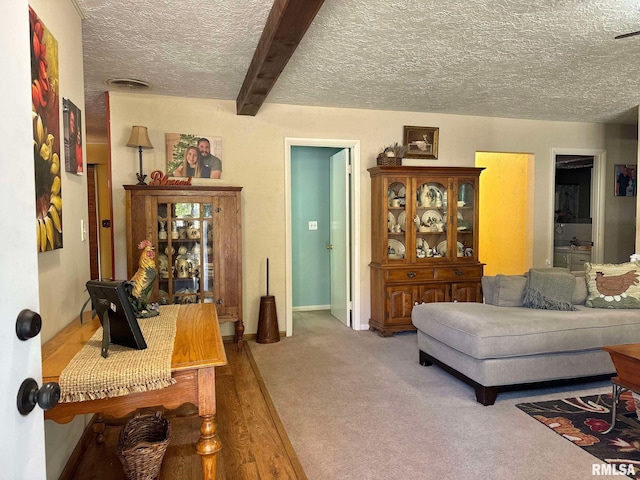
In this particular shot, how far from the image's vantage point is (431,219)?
4883 mm

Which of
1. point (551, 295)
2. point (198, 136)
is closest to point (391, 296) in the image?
point (551, 295)

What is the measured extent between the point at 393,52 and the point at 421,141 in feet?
6.50

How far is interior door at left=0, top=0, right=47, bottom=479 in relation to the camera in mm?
828

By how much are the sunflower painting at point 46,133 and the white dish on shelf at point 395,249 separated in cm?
338

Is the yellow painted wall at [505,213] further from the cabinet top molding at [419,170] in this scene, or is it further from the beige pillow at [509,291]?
the beige pillow at [509,291]

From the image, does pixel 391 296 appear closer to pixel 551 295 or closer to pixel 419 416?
pixel 551 295

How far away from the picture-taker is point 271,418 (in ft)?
8.91

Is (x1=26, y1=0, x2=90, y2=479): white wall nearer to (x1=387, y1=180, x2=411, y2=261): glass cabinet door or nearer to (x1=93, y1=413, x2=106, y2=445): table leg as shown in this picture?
(x1=93, y1=413, x2=106, y2=445): table leg

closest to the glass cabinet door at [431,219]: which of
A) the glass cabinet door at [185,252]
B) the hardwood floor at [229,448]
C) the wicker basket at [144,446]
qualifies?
the glass cabinet door at [185,252]

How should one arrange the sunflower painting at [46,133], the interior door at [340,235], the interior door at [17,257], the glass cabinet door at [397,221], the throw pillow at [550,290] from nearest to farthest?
1. the interior door at [17,257]
2. the sunflower painting at [46,133]
3. the throw pillow at [550,290]
4. the glass cabinet door at [397,221]
5. the interior door at [340,235]

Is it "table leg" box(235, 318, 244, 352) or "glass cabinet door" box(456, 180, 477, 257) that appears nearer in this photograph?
"table leg" box(235, 318, 244, 352)

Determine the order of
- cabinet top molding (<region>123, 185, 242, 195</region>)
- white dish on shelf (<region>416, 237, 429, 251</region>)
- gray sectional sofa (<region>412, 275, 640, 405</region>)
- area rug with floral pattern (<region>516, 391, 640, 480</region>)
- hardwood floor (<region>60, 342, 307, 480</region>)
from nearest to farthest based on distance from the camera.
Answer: hardwood floor (<region>60, 342, 307, 480</region>)
area rug with floral pattern (<region>516, 391, 640, 480</region>)
gray sectional sofa (<region>412, 275, 640, 405</region>)
cabinet top molding (<region>123, 185, 242, 195</region>)
white dish on shelf (<region>416, 237, 429, 251</region>)

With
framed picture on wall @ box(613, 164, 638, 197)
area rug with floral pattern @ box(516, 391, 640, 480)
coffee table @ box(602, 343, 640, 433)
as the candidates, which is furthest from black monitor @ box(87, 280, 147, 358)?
framed picture on wall @ box(613, 164, 638, 197)
